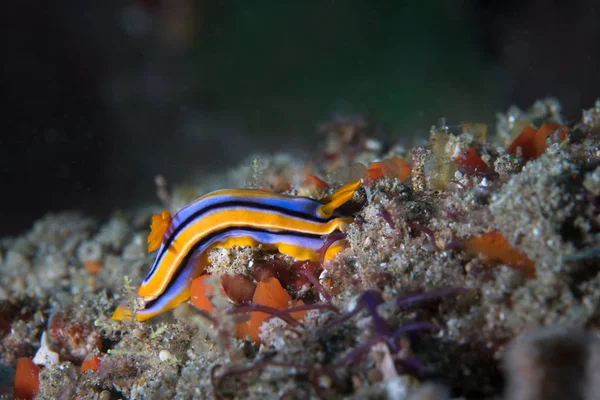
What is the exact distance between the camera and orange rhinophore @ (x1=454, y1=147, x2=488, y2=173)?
3410mm

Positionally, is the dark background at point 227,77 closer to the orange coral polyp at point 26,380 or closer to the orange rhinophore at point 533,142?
the orange rhinophore at point 533,142

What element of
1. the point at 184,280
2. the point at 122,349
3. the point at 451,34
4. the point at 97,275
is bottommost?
the point at 122,349

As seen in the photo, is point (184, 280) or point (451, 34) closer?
point (184, 280)

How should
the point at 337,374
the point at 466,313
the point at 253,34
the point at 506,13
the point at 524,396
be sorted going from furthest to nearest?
the point at 253,34
the point at 506,13
the point at 466,313
the point at 337,374
the point at 524,396

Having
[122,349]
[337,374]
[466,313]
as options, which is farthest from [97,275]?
[466,313]

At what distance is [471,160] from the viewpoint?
3.47 metres

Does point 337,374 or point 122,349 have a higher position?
point 122,349

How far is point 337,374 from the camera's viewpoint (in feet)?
6.89

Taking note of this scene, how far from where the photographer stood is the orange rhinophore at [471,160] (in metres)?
3.41

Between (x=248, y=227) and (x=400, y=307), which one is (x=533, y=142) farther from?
(x=248, y=227)

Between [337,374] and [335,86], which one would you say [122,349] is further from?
[335,86]

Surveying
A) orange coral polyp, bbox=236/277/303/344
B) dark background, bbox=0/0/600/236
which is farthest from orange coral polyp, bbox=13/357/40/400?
dark background, bbox=0/0/600/236

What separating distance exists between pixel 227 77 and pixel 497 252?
55.1 feet

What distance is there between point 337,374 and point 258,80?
57.0 feet
